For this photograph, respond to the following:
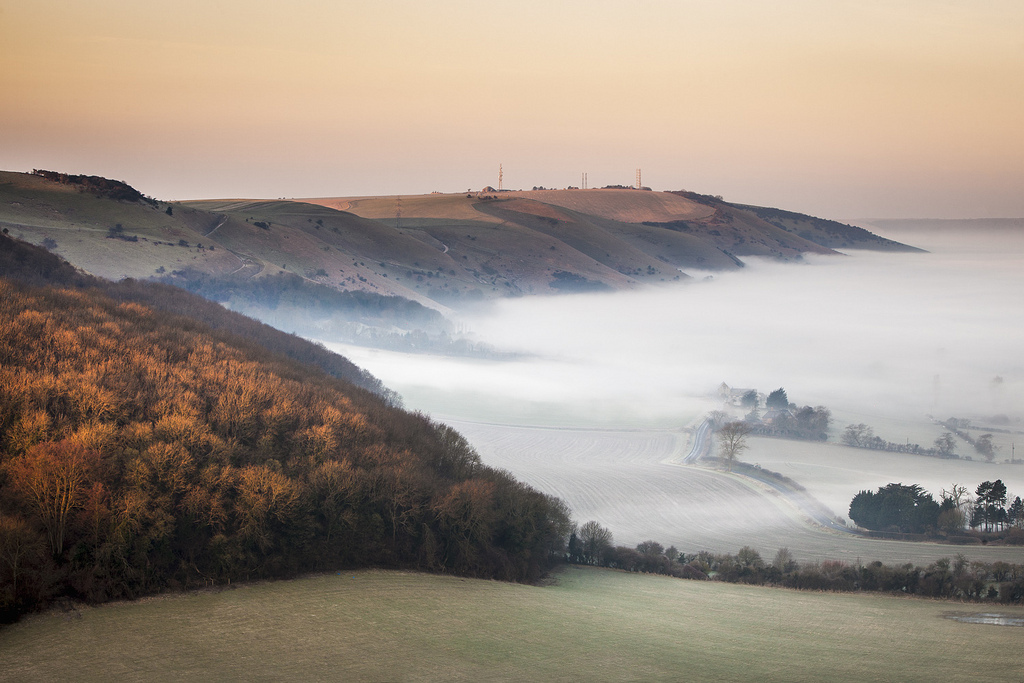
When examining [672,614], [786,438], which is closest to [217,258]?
[786,438]

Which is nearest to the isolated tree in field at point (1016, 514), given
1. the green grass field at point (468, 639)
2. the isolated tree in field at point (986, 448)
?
the green grass field at point (468, 639)

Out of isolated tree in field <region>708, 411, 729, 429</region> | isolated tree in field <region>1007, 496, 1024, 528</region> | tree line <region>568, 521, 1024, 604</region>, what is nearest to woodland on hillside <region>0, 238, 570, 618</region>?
tree line <region>568, 521, 1024, 604</region>

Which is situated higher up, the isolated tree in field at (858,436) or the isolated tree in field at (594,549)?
the isolated tree in field at (858,436)

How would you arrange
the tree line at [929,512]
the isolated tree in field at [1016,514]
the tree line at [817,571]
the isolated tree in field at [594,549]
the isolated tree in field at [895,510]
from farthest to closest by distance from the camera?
the isolated tree in field at [895,510] → the isolated tree in field at [1016,514] → the tree line at [929,512] → the isolated tree in field at [594,549] → the tree line at [817,571]

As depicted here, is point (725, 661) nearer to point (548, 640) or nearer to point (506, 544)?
point (548, 640)

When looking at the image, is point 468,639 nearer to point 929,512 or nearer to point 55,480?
point 55,480

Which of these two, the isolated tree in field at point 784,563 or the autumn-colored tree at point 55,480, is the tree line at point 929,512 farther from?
the autumn-colored tree at point 55,480
